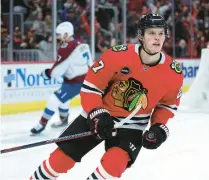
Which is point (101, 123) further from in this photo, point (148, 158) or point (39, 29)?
point (39, 29)

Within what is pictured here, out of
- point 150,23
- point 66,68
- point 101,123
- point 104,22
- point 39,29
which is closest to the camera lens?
point 101,123

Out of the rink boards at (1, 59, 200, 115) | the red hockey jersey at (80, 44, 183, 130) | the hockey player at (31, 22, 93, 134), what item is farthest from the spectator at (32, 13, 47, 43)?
the red hockey jersey at (80, 44, 183, 130)

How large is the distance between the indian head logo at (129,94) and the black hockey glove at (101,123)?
17 centimetres

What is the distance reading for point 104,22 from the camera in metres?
8.56

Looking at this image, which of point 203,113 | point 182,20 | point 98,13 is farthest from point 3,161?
point 182,20

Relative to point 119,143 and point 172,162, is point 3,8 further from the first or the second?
point 119,143

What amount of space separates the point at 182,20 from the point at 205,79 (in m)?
3.35

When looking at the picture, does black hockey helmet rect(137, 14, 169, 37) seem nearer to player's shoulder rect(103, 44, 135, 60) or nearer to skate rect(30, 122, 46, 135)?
player's shoulder rect(103, 44, 135, 60)

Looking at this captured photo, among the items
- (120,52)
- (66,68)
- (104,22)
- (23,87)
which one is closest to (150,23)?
(120,52)

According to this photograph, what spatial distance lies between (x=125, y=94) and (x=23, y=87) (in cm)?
421

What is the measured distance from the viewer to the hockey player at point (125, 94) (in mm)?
2182

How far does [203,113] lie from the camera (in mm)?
6164

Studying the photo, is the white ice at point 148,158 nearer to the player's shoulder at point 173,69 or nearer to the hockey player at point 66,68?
the hockey player at point 66,68

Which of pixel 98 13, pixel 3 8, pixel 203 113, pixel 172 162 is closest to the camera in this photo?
pixel 172 162
